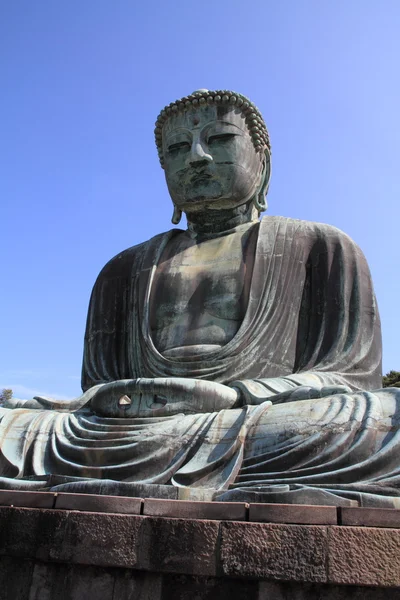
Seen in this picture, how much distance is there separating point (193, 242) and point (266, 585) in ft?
16.2

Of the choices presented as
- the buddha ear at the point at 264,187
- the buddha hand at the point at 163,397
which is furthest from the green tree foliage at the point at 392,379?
the buddha hand at the point at 163,397

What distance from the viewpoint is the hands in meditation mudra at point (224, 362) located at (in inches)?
175

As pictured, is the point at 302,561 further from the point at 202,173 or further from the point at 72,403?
the point at 202,173

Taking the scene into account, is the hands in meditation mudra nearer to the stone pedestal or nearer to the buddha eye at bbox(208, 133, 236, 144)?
the buddha eye at bbox(208, 133, 236, 144)

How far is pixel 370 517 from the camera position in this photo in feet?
10.7

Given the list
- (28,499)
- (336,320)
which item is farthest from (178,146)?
(28,499)

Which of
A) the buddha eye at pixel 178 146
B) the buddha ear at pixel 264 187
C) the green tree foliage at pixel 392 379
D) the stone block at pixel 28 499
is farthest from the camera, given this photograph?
the green tree foliage at pixel 392 379

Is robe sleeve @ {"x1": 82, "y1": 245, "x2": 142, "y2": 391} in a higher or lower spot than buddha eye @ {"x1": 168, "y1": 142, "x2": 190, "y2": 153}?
lower

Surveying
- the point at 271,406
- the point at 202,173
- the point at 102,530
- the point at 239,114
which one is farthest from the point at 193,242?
the point at 102,530

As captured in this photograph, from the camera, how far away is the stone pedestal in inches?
124

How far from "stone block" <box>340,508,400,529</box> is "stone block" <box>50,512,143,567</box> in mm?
1081

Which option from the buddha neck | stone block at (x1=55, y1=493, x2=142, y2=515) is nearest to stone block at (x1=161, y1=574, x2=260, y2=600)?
stone block at (x1=55, y1=493, x2=142, y2=515)

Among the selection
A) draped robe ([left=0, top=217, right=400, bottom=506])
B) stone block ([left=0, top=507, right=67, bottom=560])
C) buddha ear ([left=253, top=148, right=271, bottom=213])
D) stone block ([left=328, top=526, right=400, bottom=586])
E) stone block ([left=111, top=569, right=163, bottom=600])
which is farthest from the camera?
buddha ear ([left=253, top=148, right=271, bottom=213])

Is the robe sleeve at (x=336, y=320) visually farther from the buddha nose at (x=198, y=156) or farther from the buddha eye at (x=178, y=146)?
the buddha eye at (x=178, y=146)
